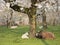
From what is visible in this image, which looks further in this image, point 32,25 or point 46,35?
point 46,35

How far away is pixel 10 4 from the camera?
21062mm

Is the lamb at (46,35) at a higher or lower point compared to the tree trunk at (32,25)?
lower

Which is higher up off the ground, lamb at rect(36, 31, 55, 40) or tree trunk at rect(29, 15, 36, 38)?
tree trunk at rect(29, 15, 36, 38)

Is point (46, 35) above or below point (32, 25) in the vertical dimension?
below

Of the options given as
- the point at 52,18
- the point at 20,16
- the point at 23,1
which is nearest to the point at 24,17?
the point at 20,16

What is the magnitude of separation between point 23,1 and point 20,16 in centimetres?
3926

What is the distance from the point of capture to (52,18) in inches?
2381

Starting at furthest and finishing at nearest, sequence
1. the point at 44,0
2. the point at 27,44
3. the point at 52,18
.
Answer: the point at 52,18 < the point at 44,0 < the point at 27,44

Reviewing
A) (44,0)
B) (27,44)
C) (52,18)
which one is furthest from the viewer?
(52,18)

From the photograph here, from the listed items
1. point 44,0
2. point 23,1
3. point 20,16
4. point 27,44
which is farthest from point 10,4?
point 20,16

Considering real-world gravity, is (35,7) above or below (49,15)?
above

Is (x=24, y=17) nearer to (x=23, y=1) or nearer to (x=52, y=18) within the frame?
(x=52, y=18)

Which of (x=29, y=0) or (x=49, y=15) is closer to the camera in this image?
(x=29, y=0)

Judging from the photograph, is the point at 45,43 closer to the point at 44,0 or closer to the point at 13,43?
the point at 13,43
